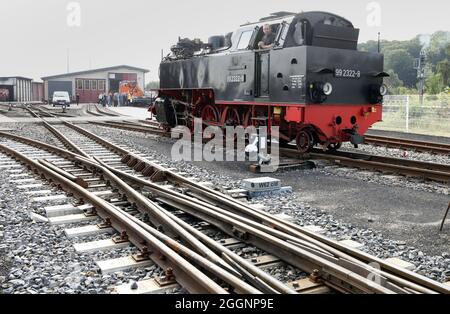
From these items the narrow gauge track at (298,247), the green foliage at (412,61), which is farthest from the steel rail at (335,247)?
the green foliage at (412,61)

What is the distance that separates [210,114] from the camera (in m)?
12.5

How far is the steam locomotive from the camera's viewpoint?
29.8 feet

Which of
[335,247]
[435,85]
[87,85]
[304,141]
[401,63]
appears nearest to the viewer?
[335,247]

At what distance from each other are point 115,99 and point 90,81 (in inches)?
678

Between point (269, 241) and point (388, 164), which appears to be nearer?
point (269, 241)

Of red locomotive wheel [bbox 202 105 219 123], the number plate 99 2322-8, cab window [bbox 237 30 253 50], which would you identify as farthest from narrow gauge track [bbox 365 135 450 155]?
cab window [bbox 237 30 253 50]

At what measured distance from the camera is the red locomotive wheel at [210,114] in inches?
478

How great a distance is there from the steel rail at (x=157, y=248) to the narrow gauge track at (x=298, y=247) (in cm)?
33

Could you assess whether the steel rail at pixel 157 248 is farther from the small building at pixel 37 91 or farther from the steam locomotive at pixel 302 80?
the small building at pixel 37 91

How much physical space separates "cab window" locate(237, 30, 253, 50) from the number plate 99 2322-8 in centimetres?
229

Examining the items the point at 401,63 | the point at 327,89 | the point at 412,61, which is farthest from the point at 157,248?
the point at 401,63

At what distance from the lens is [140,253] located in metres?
4.11

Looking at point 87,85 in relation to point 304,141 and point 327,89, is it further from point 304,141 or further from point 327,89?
point 327,89
